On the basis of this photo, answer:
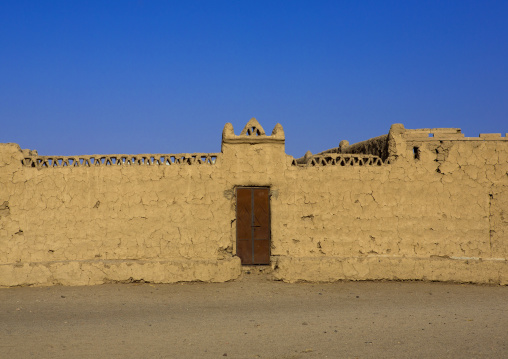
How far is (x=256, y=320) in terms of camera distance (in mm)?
7035

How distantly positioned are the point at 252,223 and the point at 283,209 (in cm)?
72

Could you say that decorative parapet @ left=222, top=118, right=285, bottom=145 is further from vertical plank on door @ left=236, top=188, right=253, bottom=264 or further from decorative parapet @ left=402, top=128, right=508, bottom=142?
decorative parapet @ left=402, top=128, right=508, bottom=142

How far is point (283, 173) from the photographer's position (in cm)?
1023

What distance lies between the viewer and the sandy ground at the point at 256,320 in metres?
5.71

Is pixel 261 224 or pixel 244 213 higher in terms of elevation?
pixel 244 213

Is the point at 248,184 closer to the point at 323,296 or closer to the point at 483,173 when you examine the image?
the point at 323,296

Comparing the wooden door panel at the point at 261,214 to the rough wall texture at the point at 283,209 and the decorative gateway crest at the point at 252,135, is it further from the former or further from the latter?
the decorative gateway crest at the point at 252,135

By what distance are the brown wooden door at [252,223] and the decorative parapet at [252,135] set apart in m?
0.99

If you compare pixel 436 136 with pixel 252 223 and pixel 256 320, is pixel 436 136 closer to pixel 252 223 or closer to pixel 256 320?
pixel 252 223

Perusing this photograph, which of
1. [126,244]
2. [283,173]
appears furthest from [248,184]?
[126,244]

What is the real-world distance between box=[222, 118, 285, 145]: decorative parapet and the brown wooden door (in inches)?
38.9

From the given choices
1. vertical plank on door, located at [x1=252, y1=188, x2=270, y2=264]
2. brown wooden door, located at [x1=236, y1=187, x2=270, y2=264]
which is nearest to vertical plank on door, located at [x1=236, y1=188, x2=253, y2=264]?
brown wooden door, located at [x1=236, y1=187, x2=270, y2=264]

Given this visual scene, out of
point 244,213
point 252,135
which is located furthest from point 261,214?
point 252,135

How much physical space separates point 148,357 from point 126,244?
4.79 meters
